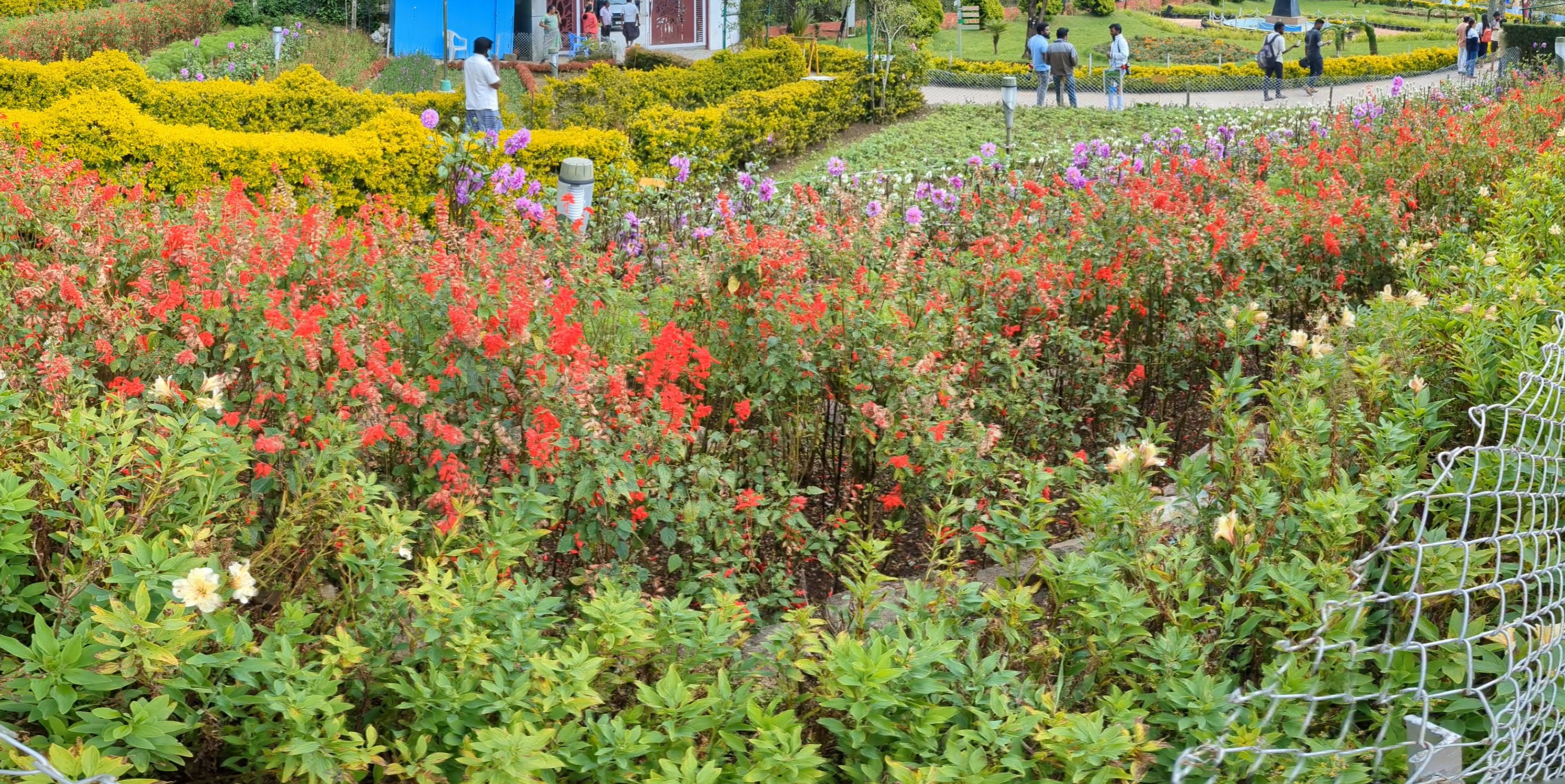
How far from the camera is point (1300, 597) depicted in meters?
2.12

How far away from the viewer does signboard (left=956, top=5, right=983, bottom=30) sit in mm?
31339

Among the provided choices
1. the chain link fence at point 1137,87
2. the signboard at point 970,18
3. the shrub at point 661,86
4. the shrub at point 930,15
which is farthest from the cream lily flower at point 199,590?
the signboard at point 970,18

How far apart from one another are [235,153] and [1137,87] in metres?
Answer: 14.5

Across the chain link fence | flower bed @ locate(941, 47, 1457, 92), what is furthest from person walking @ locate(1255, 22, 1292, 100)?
flower bed @ locate(941, 47, 1457, 92)

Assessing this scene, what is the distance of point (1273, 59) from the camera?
1792cm

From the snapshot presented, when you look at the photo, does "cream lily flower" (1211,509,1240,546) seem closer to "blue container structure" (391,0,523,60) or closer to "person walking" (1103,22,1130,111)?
"person walking" (1103,22,1130,111)

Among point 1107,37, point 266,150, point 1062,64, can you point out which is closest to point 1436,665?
point 266,150

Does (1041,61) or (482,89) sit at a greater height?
(1041,61)

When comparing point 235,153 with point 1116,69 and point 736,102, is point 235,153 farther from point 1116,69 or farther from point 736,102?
→ point 1116,69

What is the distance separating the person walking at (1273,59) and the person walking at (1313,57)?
0.98m

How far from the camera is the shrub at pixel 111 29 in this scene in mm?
17891

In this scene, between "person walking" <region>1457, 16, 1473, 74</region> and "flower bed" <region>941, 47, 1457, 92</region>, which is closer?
"flower bed" <region>941, 47, 1457, 92</region>

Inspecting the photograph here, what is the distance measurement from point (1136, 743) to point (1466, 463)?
1121mm

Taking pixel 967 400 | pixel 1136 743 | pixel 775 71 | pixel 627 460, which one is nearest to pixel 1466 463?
pixel 1136 743
